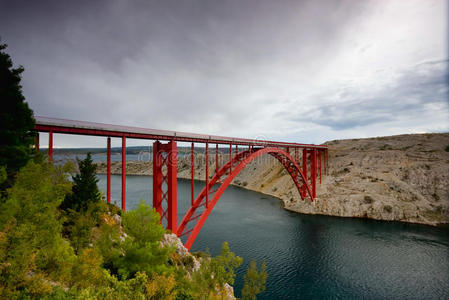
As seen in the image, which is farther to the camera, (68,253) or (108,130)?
(108,130)

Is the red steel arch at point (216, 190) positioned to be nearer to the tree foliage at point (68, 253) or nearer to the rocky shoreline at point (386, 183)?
the tree foliage at point (68, 253)

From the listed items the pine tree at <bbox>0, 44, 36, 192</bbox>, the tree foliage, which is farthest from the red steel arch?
the pine tree at <bbox>0, 44, 36, 192</bbox>

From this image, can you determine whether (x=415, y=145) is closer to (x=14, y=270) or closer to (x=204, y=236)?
(x=204, y=236)

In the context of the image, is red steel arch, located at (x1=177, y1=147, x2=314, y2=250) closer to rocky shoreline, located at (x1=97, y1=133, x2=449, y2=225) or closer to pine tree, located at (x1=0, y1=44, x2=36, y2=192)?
rocky shoreline, located at (x1=97, y1=133, x2=449, y2=225)

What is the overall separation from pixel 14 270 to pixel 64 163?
5868mm

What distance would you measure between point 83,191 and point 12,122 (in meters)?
4.36

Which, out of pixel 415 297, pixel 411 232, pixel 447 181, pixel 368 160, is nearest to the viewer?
pixel 415 297

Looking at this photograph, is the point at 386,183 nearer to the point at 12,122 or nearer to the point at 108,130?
the point at 108,130

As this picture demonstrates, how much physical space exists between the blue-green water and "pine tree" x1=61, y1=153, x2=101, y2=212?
1309cm

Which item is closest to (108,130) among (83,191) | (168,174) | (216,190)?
(83,191)

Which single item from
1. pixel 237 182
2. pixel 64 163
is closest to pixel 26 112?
pixel 64 163

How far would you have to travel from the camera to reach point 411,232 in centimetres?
2617

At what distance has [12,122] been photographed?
835 cm

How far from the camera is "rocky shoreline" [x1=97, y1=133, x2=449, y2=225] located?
30641mm
